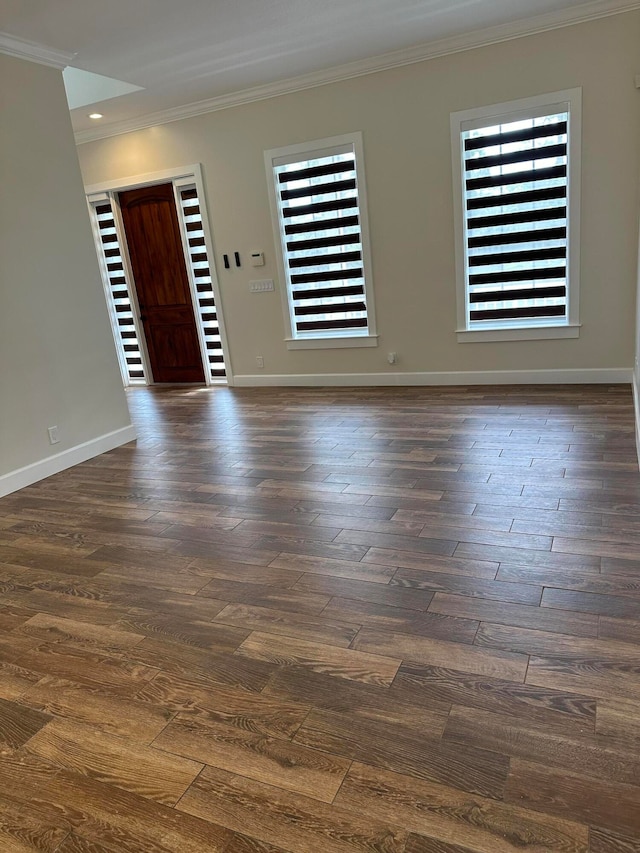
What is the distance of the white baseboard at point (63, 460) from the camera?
4160mm

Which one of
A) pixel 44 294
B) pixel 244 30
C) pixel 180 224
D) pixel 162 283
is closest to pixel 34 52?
pixel 244 30

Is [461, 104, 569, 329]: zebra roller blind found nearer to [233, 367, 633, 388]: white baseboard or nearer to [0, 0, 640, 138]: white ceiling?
[233, 367, 633, 388]: white baseboard

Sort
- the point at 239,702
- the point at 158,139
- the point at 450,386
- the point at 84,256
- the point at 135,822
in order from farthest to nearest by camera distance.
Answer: the point at 158,139 < the point at 450,386 < the point at 84,256 < the point at 239,702 < the point at 135,822

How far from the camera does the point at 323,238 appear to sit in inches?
240

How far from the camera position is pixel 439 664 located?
1.98m

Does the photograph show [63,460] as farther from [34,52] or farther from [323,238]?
[323,238]

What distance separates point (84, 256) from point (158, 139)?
8.62ft

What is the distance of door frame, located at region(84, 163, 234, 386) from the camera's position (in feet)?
21.4

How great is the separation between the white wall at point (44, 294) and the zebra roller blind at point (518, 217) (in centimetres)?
336

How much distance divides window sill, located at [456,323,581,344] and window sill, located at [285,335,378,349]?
0.93 m

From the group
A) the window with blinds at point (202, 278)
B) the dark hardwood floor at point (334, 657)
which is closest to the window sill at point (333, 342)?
the window with blinds at point (202, 278)

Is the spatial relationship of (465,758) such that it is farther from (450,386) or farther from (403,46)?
(403,46)

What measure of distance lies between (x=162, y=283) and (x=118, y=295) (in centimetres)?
74

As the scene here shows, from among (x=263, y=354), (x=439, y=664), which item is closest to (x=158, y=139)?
(x=263, y=354)
